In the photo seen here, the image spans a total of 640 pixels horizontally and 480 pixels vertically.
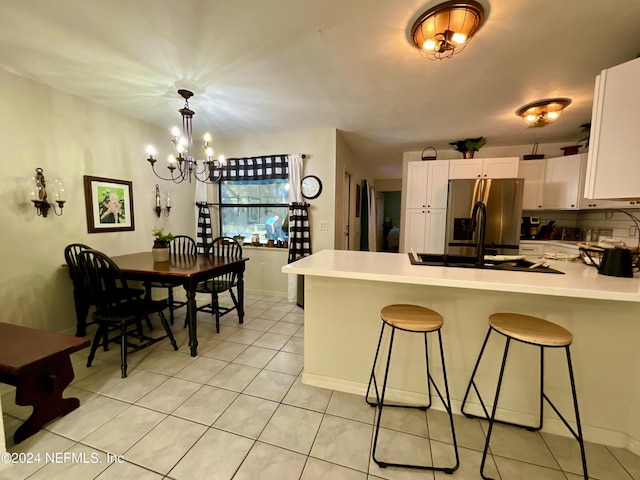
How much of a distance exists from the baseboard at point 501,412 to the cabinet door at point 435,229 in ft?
8.59

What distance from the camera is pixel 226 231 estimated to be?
4.28 m

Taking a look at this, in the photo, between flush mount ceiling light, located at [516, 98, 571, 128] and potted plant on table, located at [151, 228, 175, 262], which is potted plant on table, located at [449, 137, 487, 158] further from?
potted plant on table, located at [151, 228, 175, 262]

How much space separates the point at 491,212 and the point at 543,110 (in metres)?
1.21

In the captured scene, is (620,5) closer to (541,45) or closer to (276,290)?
(541,45)

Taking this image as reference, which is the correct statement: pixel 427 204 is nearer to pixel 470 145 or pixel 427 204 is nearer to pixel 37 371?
pixel 470 145

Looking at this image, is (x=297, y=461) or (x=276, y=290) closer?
(x=297, y=461)

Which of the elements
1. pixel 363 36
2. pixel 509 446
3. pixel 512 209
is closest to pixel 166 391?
pixel 509 446

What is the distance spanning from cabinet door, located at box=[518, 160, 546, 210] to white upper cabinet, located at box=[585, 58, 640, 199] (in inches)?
99.8

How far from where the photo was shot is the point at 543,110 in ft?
8.40

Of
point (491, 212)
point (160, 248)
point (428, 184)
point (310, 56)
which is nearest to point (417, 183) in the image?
point (428, 184)

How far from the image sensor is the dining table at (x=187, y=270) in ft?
7.25

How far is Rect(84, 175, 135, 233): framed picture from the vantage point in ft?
8.98

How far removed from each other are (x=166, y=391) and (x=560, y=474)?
7.62 feet

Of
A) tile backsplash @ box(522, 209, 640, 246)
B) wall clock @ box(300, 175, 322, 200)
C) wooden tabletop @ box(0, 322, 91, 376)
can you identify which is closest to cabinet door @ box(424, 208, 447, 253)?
tile backsplash @ box(522, 209, 640, 246)
